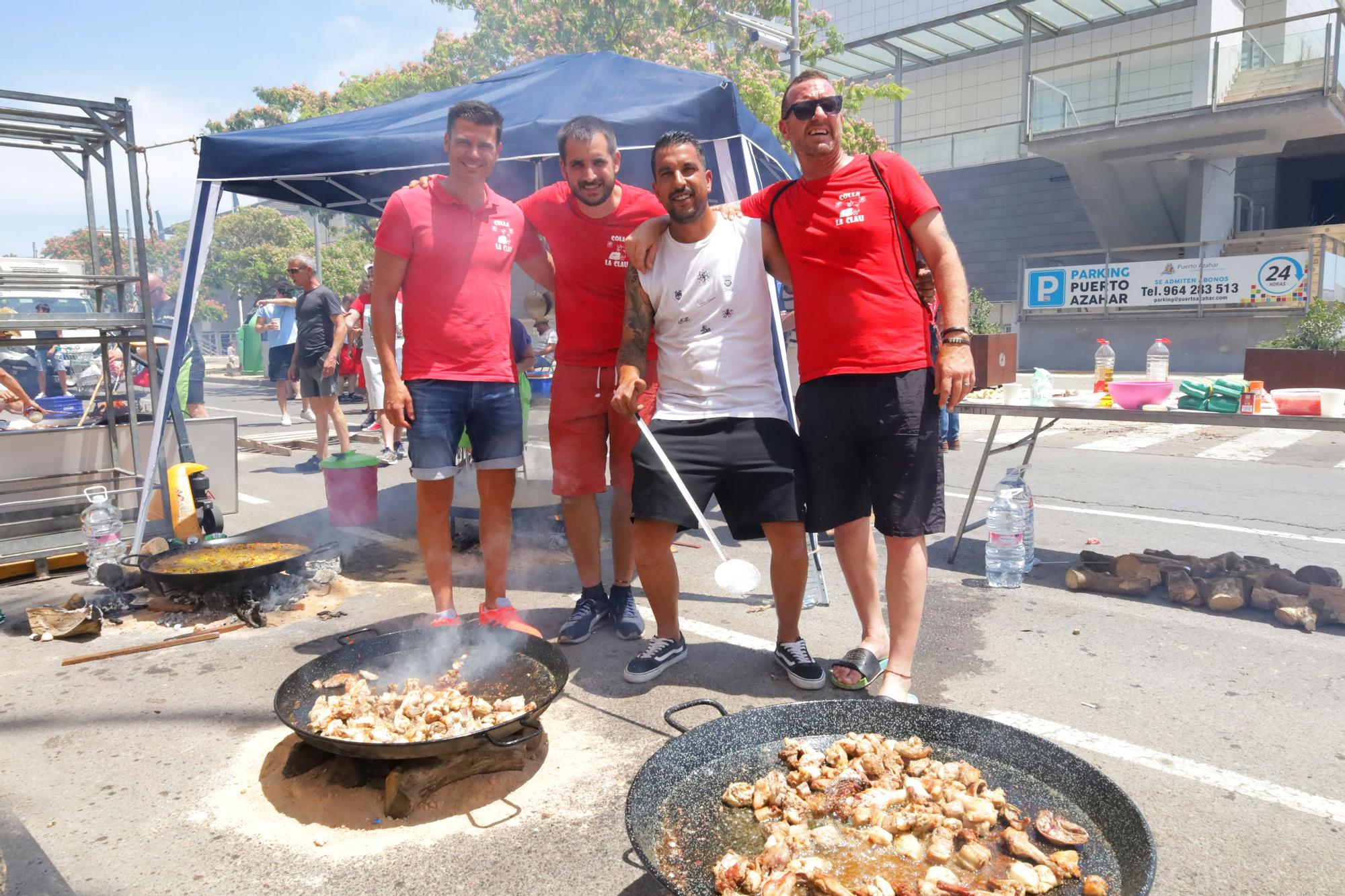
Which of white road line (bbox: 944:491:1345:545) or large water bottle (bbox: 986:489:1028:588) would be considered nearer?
large water bottle (bbox: 986:489:1028:588)

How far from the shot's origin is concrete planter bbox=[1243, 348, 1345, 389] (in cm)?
446

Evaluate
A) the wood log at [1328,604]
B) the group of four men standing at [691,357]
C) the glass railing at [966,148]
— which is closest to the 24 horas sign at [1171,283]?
the glass railing at [966,148]

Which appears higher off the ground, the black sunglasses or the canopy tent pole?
the black sunglasses

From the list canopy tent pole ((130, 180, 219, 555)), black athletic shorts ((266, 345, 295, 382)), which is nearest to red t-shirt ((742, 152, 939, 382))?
canopy tent pole ((130, 180, 219, 555))

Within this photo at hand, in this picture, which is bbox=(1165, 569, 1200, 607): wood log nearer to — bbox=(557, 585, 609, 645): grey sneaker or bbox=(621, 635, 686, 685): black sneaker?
bbox=(621, 635, 686, 685): black sneaker

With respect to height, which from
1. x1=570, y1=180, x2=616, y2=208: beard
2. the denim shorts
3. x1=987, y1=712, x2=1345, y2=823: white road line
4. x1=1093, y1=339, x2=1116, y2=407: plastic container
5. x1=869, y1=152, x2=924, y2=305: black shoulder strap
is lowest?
x1=987, y1=712, x2=1345, y2=823: white road line

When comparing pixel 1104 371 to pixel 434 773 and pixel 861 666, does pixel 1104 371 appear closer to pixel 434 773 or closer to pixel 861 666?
pixel 861 666

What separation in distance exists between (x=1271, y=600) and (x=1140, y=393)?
3.84ft

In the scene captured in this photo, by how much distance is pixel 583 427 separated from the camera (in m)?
3.86

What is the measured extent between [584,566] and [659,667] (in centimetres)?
75

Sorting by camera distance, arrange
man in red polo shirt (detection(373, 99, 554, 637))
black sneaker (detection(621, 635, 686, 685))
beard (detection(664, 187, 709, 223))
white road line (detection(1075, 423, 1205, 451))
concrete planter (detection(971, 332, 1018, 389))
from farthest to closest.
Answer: white road line (detection(1075, 423, 1205, 451))
concrete planter (detection(971, 332, 1018, 389))
man in red polo shirt (detection(373, 99, 554, 637))
black sneaker (detection(621, 635, 686, 685))
beard (detection(664, 187, 709, 223))

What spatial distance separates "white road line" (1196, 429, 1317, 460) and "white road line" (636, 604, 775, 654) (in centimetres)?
729

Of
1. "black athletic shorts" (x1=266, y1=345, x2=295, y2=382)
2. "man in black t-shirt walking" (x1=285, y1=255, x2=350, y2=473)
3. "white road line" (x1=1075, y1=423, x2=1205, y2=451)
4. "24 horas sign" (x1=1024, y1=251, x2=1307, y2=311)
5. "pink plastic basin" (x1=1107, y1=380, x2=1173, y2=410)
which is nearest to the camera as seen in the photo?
"pink plastic basin" (x1=1107, y1=380, x2=1173, y2=410)

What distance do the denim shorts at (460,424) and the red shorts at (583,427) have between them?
0.20 meters
